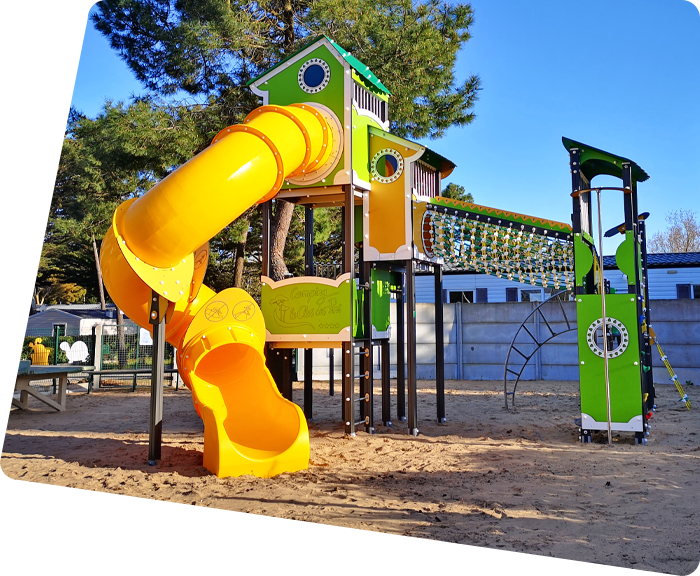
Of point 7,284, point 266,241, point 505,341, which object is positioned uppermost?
point 7,284

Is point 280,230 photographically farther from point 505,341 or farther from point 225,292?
point 225,292

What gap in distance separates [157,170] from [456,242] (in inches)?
320

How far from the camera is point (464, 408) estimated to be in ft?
37.1

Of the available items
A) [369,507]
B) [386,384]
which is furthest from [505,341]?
[369,507]

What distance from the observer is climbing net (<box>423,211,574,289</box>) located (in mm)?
8516

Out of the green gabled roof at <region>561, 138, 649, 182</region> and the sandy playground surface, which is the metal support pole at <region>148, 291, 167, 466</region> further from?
the green gabled roof at <region>561, 138, 649, 182</region>

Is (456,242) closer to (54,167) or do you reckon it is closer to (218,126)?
(218,126)

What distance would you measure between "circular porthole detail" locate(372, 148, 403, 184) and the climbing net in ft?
2.59

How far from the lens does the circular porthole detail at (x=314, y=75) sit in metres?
8.69

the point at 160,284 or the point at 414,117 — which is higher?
the point at 414,117

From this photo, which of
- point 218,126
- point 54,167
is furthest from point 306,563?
point 54,167

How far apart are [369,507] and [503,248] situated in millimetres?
4896

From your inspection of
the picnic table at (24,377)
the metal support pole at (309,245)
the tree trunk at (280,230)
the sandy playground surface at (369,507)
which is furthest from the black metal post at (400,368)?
the picnic table at (24,377)

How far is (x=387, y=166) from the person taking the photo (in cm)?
908
